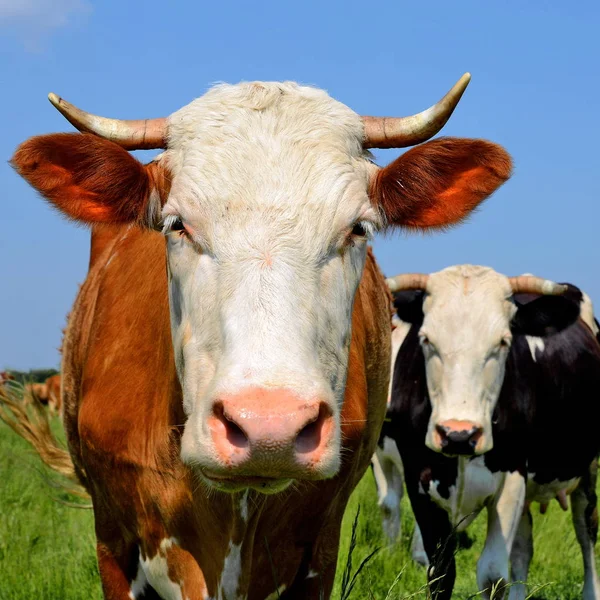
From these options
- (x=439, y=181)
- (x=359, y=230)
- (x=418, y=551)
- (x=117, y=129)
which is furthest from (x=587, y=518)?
(x=117, y=129)

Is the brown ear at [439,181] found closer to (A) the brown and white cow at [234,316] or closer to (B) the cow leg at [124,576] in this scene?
(A) the brown and white cow at [234,316]

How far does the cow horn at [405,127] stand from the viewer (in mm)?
3609

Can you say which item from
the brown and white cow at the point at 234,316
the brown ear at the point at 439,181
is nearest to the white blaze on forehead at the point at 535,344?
the brown and white cow at the point at 234,316

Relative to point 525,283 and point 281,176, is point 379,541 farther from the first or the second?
point 281,176

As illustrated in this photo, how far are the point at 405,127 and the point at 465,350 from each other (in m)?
Answer: 3.88

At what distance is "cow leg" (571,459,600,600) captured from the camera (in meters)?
7.84

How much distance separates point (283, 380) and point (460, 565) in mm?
6404

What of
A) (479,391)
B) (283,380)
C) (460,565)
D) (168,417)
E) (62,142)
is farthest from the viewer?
(460,565)

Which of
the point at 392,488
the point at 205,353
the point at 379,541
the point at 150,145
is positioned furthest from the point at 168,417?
the point at 392,488

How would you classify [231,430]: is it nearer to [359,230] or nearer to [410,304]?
[359,230]

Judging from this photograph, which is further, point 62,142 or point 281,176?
point 62,142

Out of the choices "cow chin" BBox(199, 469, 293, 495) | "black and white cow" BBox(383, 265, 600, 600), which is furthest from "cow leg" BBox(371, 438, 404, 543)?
"cow chin" BBox(199, 469, 293, 495)

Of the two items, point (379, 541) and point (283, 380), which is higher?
point (283, 380)

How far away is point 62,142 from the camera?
11.3 ft
